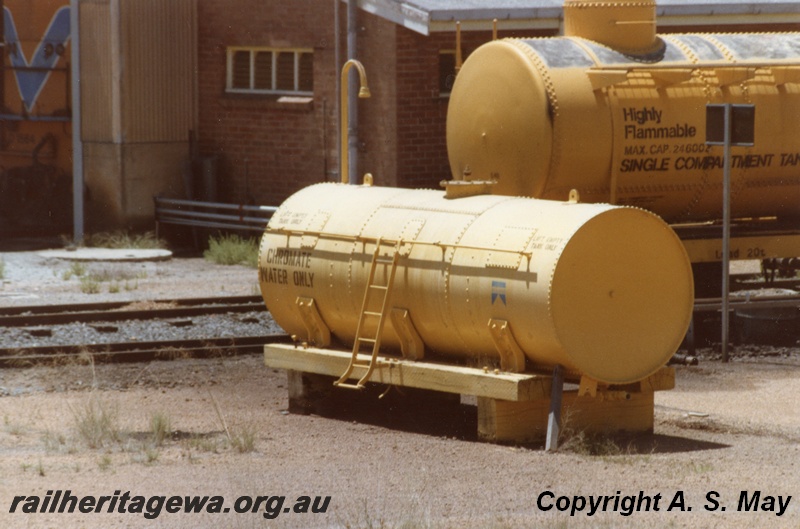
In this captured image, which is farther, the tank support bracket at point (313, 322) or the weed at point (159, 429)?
the tank support bracket at point (313, 322)

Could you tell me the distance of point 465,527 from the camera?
848 cm

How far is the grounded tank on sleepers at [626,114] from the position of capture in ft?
48.9

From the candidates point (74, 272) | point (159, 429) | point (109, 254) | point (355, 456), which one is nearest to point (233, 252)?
point (109, 254)

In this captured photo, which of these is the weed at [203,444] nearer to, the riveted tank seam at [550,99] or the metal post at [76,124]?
the riveted tank seam at [550,99]

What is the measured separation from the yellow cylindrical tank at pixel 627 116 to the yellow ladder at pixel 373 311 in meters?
2.86

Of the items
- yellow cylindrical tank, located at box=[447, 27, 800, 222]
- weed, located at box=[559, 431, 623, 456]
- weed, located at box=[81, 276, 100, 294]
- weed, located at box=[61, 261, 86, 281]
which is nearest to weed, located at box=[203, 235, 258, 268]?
weed, located at box=[61, 261, 86, 281]

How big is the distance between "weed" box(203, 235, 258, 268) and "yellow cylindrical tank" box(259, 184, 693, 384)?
9691 mm

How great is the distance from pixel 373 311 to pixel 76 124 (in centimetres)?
1383

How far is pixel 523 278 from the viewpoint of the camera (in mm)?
10820

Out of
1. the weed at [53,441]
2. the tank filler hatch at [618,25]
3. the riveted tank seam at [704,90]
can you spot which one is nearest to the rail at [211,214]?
the tank filler hatch at [618,25]

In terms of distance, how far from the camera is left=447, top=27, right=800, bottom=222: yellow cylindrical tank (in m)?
14.9

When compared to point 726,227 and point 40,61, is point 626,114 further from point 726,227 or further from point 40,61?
point 40,61

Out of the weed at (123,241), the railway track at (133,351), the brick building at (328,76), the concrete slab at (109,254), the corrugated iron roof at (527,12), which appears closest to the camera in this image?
the railway track at (133,351)

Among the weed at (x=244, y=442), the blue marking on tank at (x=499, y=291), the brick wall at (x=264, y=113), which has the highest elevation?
the brick wall at (x=264, y=113)
